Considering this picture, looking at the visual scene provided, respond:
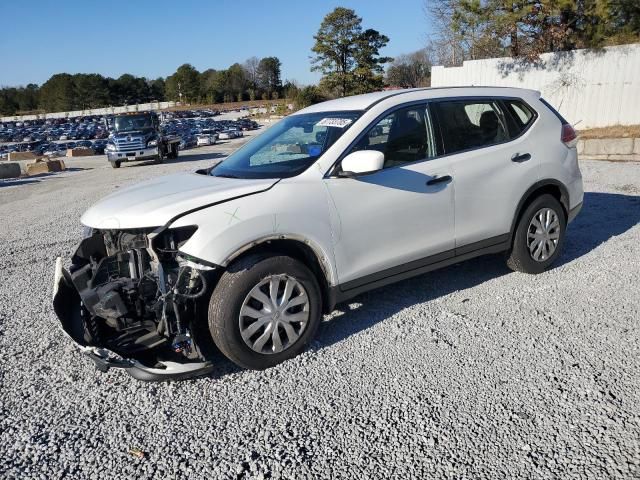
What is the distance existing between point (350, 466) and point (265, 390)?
0.88m

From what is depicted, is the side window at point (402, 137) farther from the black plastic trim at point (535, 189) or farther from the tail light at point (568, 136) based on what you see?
the tail light at point (568, 136)

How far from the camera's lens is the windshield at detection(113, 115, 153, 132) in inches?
830

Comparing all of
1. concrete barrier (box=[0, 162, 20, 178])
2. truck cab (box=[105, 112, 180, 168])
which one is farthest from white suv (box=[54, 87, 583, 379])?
concrete barrier (box=[0, 162, 20, 178])

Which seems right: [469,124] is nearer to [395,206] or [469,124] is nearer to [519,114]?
[519,114]

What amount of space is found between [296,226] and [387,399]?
124 centimetres

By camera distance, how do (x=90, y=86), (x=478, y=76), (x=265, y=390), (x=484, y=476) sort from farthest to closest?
(x=90, y=86) → (x=478, y=76) → (x=265, y=390) → (x=484, y=476)

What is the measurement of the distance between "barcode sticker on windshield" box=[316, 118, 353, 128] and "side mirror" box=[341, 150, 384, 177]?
448 millimetres

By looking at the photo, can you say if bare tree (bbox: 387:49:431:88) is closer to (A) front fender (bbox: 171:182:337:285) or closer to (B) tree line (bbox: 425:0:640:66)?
(B) tree line (bbox: 425:0:640:66)

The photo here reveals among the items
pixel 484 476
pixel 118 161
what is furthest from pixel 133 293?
pixel 118 161

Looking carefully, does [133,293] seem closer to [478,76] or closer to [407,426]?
[407,426]

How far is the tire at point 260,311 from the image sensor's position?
3211 millimetres

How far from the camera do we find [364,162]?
11.4 feet

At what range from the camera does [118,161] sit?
20.6 metres

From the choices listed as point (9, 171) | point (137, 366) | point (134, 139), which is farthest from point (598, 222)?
point (9, 171)
